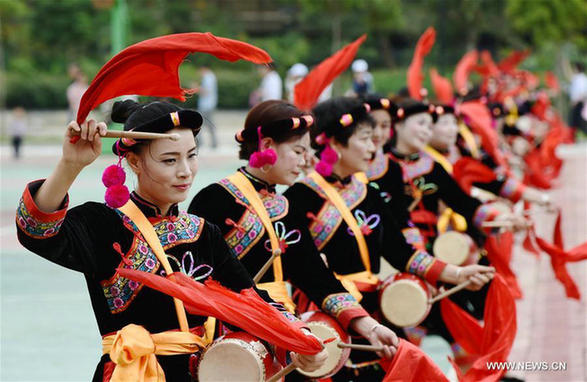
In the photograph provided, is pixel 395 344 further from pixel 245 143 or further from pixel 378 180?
pixel 378 180

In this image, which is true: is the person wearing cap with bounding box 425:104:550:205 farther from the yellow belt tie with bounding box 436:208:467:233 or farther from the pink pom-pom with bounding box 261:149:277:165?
→ the pink pom-pom with bounding box 261:149:277:165

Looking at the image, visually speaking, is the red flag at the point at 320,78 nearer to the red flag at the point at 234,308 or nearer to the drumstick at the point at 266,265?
the drumstick at the point at 266,265

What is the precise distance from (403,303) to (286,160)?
980 millimetres

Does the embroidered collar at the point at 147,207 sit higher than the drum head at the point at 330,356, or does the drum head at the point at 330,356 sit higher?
the embroidered collar at the point at 147,207

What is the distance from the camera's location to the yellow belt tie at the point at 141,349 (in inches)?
124

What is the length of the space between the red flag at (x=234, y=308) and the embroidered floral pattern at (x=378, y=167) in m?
2.85

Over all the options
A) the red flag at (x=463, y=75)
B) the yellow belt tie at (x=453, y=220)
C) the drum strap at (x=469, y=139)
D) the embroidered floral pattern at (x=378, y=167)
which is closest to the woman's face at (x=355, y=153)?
the embroidered floral pattern at (x=378, y=167)

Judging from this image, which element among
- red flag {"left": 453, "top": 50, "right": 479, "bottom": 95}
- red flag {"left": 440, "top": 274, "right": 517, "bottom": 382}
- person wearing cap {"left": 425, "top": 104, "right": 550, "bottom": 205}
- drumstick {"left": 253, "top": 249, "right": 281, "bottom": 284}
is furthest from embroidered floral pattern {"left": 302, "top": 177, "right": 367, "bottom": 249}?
red flag {"left": 453, "top": 50, "right": 479, "bottom": 95}

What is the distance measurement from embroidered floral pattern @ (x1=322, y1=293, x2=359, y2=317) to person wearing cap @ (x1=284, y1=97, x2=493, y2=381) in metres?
0.45

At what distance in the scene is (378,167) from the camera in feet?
20.3

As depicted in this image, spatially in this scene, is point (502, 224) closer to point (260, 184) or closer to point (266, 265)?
point (260, 184)

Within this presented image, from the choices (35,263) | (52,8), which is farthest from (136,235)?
(52,8)

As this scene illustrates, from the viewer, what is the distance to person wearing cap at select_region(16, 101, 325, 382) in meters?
3.18

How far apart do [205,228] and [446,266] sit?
1.73 meters
